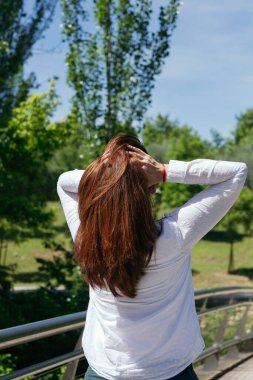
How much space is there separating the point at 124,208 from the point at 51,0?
16.8 meters

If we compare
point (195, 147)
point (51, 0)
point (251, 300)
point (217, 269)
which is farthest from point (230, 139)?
point (251, 300)

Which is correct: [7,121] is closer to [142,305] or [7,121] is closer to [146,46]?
[146,46]

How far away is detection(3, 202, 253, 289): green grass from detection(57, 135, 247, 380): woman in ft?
101

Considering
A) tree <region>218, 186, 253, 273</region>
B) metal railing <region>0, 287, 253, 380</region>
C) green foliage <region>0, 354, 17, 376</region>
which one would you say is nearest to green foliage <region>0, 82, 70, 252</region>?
green foliage <region>0, 354, 17, 376</region>

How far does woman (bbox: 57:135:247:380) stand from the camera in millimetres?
1876

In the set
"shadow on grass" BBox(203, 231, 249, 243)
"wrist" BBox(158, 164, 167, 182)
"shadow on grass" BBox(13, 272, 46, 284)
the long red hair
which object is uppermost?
"wrist" BBox(158, 164, 167, 182)

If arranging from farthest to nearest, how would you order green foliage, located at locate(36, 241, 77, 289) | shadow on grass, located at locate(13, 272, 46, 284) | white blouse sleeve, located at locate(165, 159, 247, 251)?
shadow on grass, located at locate(13, 272, 46, 284), green foliage, located at locate(36, 241, 77, 289), white blouse sleeve, located at locate(165, 159, 247, 251)

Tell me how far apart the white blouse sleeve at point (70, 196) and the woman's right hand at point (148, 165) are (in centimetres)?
30

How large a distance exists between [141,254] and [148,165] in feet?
0.90

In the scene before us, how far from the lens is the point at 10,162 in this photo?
1416 cm

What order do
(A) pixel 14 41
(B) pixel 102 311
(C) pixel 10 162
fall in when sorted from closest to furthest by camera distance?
1. (B) pixel 102 311
2. (C) pixel 10 162
3. (A) pixel 14 41

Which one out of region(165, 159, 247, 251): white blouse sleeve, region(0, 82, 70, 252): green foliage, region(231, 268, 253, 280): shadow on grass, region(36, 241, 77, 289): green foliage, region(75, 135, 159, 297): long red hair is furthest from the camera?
region(231, 268, 253, 280): shadow on grass

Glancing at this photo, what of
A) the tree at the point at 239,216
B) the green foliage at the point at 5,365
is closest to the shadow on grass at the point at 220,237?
the tree at the point at 239,216

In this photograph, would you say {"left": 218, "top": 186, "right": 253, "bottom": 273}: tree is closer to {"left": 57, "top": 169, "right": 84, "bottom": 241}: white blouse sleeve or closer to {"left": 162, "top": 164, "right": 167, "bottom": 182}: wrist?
{"left": 57, "top": 169, "right": 84, "bottom": 241}: white blouse sleeve
